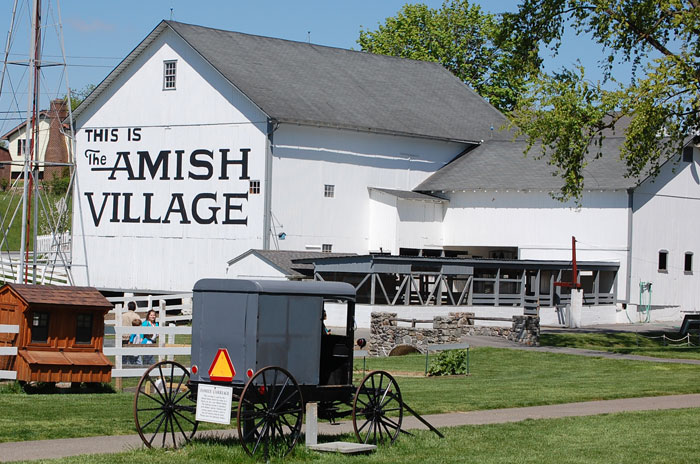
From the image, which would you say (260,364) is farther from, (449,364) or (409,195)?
(409,195)

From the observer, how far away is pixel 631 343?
41.5 metres

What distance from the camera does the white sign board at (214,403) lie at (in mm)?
13750

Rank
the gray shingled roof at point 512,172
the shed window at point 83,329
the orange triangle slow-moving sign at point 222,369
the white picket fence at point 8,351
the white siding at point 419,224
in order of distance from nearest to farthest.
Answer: the orange triangle slow-moving sign at point 222,369
the white picket fence at point 8,351
the shed window at point 83,329
the gray shingled roof at point 512,172
the white siding at point 419,224

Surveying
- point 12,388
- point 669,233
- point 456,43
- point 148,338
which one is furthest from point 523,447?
point 456,43

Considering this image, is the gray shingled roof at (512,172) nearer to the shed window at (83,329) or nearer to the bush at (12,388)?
the shed window at (83,329)

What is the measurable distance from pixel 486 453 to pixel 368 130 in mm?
43758

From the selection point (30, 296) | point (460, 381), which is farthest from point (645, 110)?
point (30, 296)

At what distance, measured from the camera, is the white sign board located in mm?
13750

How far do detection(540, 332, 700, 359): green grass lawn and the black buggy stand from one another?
21.6 meters

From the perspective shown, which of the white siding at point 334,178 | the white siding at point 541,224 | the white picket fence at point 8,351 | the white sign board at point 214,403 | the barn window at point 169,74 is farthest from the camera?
the barn window at point 169,74

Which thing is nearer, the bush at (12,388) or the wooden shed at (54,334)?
the wooden shed at (54,334)

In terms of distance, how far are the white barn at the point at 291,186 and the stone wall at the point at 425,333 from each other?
613 inches

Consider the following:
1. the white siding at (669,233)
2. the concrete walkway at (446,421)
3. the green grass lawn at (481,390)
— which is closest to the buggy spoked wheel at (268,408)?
the concrete walkway at (446,421)

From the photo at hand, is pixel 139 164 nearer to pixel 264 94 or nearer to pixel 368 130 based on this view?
Result: pixel 264 94
